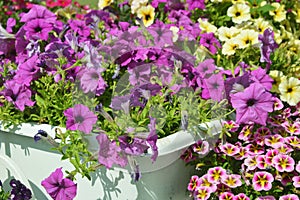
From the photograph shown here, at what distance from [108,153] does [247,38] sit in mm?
643

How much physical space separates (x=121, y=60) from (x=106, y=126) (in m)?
0.22

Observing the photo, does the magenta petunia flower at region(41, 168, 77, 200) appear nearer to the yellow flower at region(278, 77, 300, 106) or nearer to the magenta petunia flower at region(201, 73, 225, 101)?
the magenta petunia flower at region(201, 73, 225, 101)

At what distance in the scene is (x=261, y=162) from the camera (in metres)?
1.47

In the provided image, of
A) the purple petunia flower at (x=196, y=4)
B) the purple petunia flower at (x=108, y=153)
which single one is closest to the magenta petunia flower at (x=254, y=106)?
the purple petunia flower at (x=108, y=153)

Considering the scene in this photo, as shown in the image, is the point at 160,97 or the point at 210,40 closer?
the point at 160,97

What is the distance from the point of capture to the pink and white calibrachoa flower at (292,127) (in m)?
1.56

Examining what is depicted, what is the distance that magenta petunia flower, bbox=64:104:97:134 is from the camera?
1349 mm

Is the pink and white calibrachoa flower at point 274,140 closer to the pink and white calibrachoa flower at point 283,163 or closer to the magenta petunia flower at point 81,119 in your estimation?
the pink and white calibrachoa flower at point 283,163

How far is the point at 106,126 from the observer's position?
4.71 feet

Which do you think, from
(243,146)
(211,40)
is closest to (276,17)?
(211,40)

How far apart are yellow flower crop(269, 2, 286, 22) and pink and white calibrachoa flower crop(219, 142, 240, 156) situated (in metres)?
0.69

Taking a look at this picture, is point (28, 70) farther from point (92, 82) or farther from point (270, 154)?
point (270, 154)

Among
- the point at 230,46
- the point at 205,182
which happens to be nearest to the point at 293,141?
the point at 205,182

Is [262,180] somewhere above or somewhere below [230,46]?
below
